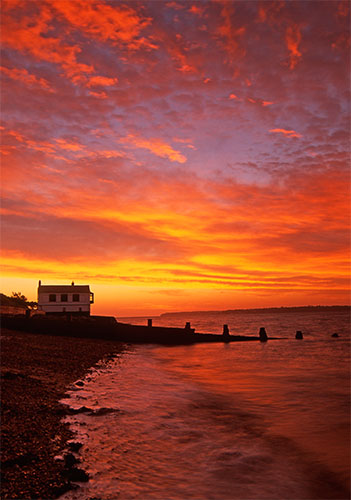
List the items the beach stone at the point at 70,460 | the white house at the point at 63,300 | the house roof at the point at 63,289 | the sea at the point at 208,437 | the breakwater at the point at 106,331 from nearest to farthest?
the beach stone at the point at 70,460 < the sea at the point at 208,437 < the breakwater at the point at 106,331 < the white house at the point at 63,300 < the house roof at the point at 63,289

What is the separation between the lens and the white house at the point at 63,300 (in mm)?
55000

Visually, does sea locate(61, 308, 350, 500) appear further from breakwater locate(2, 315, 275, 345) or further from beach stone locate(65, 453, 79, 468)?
breakwater locate(2, 315, 275, 345)

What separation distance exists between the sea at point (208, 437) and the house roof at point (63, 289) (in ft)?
130

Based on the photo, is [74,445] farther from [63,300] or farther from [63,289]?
[63,289]

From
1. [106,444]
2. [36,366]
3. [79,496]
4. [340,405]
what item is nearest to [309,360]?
[340,405]

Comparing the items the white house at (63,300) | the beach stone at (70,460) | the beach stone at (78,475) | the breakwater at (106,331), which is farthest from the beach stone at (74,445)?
the white house at (63,300)

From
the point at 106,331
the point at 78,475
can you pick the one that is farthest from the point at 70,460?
the point at 106,331

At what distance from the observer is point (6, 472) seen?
17.7 ft

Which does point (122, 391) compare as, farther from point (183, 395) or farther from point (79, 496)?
point (79, 496)

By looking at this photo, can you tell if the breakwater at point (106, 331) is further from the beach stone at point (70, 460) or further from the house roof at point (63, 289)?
the beach stone at point (70, 460)

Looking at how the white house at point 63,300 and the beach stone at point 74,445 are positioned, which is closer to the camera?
the beach stone at point 74,445

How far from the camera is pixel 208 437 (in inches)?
358

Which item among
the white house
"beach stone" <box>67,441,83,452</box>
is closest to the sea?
"beach stone" <box>67,441,83,452</box>

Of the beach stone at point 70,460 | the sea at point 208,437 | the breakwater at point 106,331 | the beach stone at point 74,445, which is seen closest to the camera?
the beach stone at point 70,460
